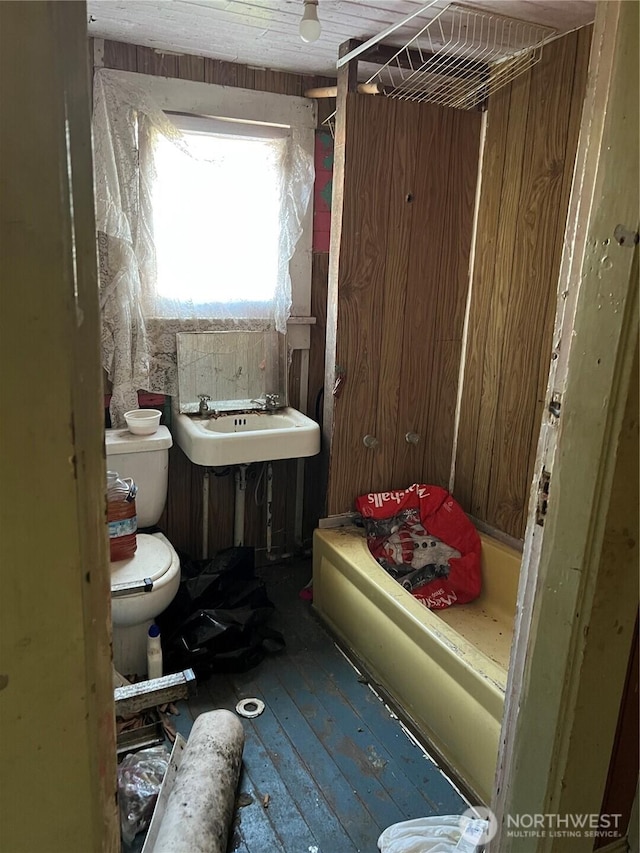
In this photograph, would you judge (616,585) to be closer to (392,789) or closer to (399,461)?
→ (392,789)

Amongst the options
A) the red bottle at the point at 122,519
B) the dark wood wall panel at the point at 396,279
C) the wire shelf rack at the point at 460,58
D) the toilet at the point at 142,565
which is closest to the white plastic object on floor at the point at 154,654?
the toilet at the point at 142,565

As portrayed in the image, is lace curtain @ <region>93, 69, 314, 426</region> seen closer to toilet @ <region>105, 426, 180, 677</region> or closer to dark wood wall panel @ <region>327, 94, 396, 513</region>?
toilet @ <region>105, 426, 180, 677</region>

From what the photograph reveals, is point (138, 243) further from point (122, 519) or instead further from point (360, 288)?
point (122, 519)

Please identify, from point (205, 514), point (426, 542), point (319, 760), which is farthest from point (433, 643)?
point (205, 514)

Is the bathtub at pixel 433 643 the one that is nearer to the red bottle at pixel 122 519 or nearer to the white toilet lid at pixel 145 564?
the white toilet lid at pixel 145 564

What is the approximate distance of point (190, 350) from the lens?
8.87 feet

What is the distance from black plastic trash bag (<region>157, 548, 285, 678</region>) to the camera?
2.28 metres

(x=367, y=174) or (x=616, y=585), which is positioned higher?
(x=367, y=174)

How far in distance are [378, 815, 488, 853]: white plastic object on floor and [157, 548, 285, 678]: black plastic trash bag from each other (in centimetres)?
85

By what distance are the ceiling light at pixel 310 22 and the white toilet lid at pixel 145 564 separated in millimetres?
1755

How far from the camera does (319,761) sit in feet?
6.29

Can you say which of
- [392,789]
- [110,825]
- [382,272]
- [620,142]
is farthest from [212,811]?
[382,272]

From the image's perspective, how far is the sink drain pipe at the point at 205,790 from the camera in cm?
148

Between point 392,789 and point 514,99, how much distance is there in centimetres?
245
